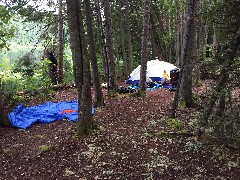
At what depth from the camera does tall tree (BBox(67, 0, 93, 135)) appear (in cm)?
752

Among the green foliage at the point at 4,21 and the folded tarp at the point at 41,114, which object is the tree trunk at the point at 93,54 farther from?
the green foliage at the point at 4,21

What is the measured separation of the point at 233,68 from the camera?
19.3 feet

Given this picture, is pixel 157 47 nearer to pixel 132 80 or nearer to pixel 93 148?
pixel 132 80

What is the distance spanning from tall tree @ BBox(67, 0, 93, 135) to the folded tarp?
5.81ft

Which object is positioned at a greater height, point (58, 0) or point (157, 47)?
point (58, 0)

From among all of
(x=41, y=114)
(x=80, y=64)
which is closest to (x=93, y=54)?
(x=80, y=64)

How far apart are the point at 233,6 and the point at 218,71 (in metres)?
1.40

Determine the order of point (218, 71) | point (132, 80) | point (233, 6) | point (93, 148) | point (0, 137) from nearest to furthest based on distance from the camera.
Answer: point (233, 6) < point (218, 71) < point (93, 148) < point (0, 137) < point (132, 80)

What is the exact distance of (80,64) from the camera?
7.84 metres

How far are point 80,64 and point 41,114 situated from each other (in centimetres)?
364

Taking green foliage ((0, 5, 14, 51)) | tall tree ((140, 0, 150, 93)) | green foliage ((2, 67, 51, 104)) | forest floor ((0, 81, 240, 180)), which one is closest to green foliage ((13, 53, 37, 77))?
green foliage ((2, 67, 51, 104))

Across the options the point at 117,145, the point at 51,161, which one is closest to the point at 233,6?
the point at 117,145

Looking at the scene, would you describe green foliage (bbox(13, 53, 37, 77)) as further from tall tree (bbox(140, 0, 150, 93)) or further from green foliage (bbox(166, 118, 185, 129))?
green foliage (bbox(166, 118, 185, 129))

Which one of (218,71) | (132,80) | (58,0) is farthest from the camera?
(132,80)
